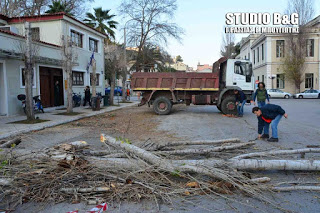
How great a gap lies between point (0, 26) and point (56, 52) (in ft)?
12.8

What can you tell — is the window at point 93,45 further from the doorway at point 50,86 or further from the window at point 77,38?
the doorway at point 50,86

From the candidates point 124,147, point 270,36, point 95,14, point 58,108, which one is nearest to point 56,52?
point 58,108

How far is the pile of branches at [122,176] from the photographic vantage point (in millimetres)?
3783

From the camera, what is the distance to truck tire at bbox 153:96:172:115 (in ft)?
47.1

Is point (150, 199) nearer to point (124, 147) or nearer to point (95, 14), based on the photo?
point (124, 147)

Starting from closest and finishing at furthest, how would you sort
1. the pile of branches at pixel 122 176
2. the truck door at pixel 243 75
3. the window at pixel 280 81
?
the pile of branches at pixel 122 176 → the truck door at pixel 243 75 → the window at pixel 280 81

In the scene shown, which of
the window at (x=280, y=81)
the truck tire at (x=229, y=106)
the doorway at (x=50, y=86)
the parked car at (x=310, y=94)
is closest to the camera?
the truck tire at (x=229, y=106)

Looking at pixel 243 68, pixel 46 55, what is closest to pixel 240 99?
pixel 243 68

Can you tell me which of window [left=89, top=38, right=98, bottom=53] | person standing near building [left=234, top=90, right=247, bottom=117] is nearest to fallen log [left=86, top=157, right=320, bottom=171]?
person standing near building [left=234, top=90, right=247, bottom=117]

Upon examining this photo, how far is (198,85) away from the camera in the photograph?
14.2 metres

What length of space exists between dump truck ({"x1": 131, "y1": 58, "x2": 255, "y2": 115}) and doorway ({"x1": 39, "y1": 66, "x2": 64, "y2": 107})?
5809 mm

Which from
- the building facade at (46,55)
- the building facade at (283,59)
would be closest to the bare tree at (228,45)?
the building facade at (283,59)

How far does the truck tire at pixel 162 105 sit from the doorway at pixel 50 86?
702 cm

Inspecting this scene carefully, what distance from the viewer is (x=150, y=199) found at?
373cm
